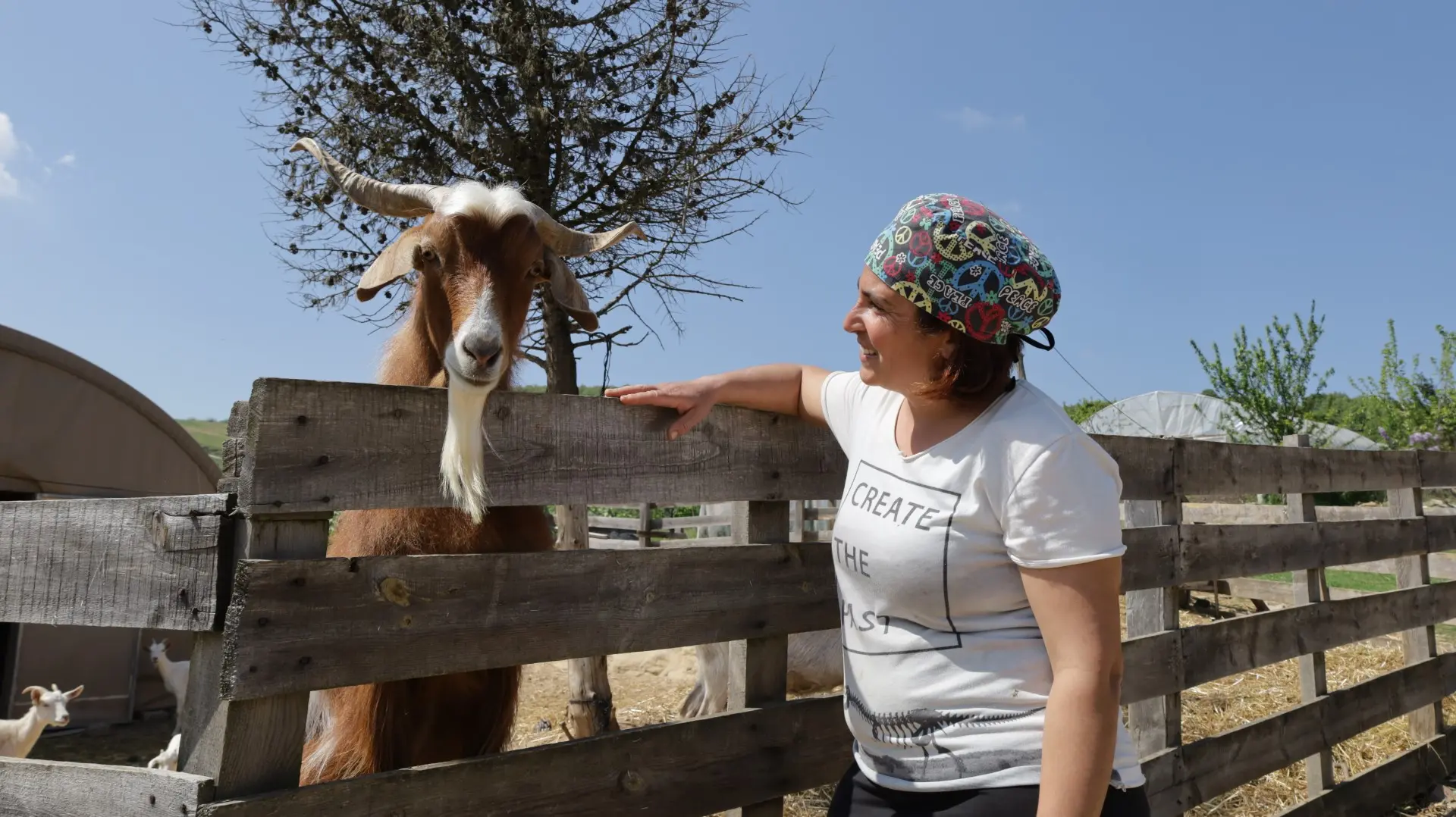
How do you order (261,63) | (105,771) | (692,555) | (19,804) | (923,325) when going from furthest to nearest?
(261,63) < (692,555) < (923,325) < (19,804) < (105,771)

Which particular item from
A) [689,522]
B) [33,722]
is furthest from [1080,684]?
[689,522]

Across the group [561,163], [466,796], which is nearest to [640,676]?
[561,163]

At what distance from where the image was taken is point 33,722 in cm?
808

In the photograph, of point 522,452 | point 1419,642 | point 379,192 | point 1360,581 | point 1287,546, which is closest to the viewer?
point 522,452

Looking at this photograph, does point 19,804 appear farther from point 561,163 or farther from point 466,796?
point 561,163

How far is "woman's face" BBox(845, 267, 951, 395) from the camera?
203 centimetres

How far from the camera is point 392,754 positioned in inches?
103

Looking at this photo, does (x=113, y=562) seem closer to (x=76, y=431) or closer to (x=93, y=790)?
(x=93, y=790)

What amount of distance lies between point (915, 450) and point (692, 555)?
68 cm

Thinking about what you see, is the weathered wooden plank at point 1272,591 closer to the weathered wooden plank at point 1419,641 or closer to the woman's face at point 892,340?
the weathered wooden plank at point 1419,641

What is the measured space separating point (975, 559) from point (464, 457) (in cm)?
111

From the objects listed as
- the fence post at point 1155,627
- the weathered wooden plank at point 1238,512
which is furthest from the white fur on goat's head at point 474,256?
the weathered wooden plank at point 1238,512

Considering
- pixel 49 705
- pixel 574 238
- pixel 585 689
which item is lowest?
pixel 49 705

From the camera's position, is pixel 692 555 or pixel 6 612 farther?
pixel 692 555
